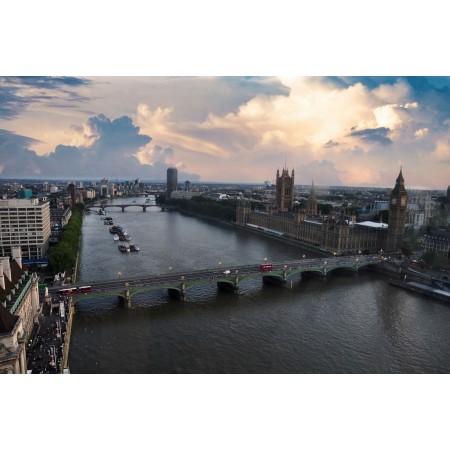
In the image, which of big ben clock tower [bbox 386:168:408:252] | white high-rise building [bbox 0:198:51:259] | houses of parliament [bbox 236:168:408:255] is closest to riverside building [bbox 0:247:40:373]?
white high-rise building [bbox 0:198:51:259]

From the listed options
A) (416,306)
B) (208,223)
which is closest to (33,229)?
(416,306)

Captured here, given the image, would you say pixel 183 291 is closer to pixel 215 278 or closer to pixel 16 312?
pixel 215 278

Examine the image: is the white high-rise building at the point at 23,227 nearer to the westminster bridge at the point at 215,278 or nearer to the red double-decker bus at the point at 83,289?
the westminster bridge at the point at 215,278

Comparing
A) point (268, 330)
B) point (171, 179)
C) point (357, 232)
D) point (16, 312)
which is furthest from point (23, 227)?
point (171, 179)

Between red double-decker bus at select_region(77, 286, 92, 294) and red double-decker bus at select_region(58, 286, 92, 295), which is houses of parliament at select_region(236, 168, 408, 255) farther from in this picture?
red double-decker bus at select_region(58, 286, 92, 295)

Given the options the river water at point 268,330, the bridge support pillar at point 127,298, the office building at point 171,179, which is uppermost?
the office building at point 171,179

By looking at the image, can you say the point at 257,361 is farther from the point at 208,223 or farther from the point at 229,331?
the point at 208,223

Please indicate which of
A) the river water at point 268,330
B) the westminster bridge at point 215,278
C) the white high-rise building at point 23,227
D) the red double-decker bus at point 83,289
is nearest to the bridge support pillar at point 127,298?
the westminster bridge at point 215,278
